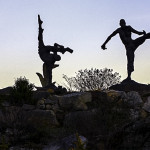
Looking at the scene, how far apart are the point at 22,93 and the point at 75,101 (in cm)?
220

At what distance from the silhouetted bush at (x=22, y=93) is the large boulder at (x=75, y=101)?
4.11 ft

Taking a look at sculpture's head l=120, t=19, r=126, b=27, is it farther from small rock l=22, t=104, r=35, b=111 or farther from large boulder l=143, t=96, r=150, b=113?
small rock l=22, t=104, r=35, b=111

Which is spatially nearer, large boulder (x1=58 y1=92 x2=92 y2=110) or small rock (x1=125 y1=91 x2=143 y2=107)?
large boulder (x1=58 y1=92 x2=92 y2=110)

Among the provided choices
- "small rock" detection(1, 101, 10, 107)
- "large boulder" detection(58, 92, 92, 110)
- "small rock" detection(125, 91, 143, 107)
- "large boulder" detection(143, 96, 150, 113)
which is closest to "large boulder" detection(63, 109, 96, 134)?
"large boulder" detection(58, 92, 92, 110)

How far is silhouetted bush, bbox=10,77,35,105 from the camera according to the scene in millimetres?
15883

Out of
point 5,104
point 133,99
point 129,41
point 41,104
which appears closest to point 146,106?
point 133,99

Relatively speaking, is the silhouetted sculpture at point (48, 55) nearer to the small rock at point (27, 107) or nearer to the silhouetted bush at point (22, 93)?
the silhouetted bush at point (22, 93)

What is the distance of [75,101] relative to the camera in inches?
604

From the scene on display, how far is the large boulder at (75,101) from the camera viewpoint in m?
15.3

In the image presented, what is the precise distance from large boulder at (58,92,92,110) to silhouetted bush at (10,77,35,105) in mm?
1252

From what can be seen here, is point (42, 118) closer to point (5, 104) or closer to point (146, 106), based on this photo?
point (5, 104)

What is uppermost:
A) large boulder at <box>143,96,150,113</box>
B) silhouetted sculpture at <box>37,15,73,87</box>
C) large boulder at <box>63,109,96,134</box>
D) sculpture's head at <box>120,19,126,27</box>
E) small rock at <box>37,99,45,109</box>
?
sculpture's head at <box>120,19,126,27</box>

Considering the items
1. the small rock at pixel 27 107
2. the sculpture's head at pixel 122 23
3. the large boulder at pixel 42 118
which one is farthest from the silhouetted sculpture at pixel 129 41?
the small rock at pixel 27 107

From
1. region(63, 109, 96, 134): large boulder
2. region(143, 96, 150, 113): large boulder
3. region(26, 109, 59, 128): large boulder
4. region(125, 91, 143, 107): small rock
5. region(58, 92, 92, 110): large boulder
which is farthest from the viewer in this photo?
region(125, 91, 143, 107): small rock
